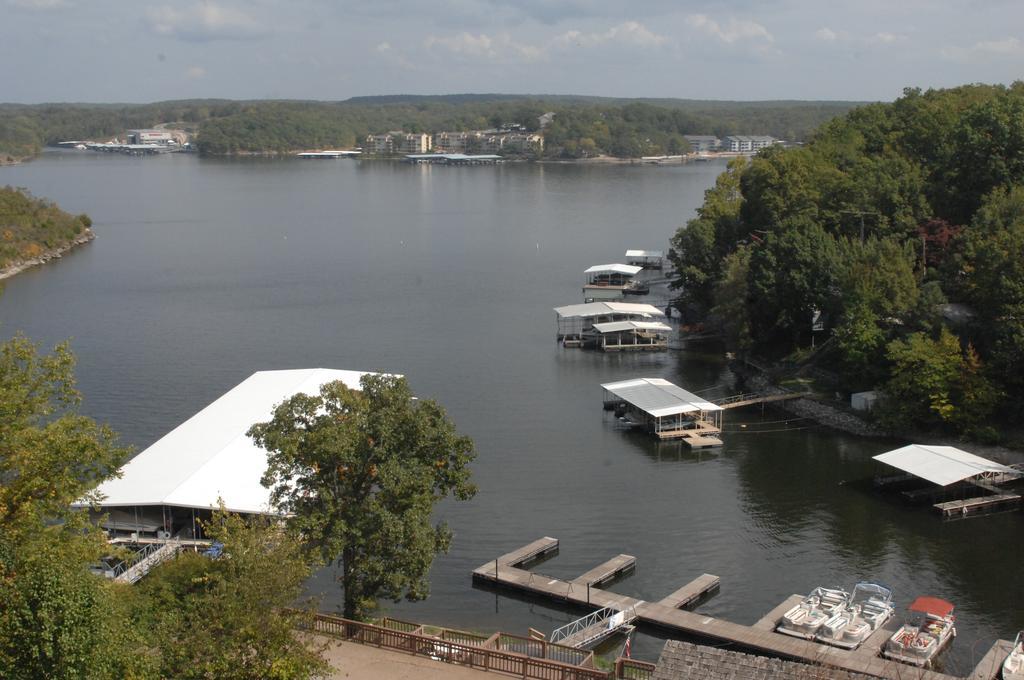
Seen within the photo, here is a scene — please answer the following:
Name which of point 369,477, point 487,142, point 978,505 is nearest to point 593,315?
point 978,505

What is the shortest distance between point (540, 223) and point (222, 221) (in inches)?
712

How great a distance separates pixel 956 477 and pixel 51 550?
14458mm

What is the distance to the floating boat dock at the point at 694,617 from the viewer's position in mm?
12555

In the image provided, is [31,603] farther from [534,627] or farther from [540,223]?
[540,223]

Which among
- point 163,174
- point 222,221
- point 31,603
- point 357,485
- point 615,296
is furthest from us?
point 163,174

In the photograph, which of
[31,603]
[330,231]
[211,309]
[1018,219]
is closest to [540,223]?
[330,231]

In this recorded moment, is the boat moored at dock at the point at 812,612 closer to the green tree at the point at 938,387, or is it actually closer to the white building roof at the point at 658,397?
the white building roof at the point at 658,397

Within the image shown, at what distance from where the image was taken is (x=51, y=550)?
887 cm

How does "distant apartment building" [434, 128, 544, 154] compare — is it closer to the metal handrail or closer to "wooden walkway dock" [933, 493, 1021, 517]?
"wooden walkway dock" [933, 493, 1021, 517]

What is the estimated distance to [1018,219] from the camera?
23609mm

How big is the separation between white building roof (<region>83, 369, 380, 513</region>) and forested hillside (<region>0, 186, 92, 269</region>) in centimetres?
2865

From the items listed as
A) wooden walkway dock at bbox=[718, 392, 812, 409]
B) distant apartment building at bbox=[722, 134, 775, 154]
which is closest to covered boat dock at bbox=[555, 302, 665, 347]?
wooden walkway dock at bbox=[718, 392, 812, 409]

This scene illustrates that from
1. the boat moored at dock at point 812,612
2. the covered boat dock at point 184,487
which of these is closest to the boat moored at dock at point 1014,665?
the boat moored at dock at point 812,612

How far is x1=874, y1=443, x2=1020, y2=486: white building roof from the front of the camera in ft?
59.4
